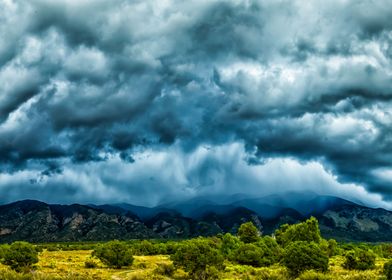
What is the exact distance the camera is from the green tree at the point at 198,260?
77.6 metres

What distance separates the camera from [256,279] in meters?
68.8

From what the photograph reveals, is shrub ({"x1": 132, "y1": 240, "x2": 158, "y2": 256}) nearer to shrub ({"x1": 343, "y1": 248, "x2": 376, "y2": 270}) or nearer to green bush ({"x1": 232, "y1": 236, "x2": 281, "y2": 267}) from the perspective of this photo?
green bush ({"x1": 232, "y1": 236, "x2": 281, "y2": 267})

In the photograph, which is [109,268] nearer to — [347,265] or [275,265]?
[275,265]

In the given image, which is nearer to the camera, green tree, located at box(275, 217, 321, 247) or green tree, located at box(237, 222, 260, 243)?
green tree, located at box(275, 217, 321, 247)

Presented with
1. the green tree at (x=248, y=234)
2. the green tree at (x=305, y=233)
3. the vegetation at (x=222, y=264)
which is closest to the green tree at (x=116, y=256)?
the vegetation at (x=222, y=264)

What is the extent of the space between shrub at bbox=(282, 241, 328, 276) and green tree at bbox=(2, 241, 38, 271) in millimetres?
48718

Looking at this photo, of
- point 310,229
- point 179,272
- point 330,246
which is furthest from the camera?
point 330,246

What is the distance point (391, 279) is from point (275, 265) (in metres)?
41.1

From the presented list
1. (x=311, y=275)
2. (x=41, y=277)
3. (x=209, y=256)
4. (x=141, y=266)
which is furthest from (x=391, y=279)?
(x=141, y=266)

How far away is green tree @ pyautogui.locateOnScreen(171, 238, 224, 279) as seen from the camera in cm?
7756

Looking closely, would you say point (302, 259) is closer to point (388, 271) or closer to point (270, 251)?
point (388, 271)

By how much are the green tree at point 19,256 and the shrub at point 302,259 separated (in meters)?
48.7

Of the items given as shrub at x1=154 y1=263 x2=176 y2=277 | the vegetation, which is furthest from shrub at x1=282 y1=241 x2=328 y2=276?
shrub at x1=154 y1=263 x2=176 y2=277

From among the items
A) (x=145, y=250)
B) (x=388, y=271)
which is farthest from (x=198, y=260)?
(x=145, y=250)
